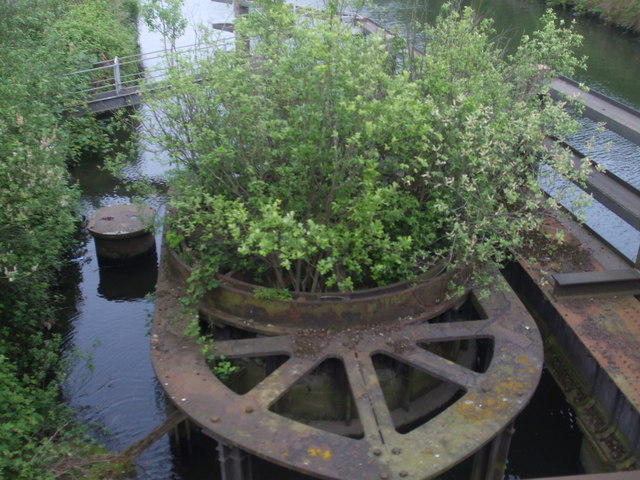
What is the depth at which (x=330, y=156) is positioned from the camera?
742cm

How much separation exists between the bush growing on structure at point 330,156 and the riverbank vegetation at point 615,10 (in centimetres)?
2493

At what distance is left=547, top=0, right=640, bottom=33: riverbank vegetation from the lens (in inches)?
1156

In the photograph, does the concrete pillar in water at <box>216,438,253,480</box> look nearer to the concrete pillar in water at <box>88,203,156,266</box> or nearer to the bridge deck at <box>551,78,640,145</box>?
the bridge deck at <box>551,78,640,145</box>

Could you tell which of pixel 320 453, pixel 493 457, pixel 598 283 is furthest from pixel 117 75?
pixel 493 457

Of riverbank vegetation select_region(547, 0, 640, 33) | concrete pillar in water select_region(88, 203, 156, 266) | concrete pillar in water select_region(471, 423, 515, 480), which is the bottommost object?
concrete pillar in water select_region(88, 203, 156, 266)

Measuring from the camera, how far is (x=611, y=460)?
7.77 m

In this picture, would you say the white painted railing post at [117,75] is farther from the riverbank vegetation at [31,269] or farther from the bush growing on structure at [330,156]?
the bush growing on structure at [330,156]

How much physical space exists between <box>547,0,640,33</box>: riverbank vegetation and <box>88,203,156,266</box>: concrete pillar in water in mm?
25959

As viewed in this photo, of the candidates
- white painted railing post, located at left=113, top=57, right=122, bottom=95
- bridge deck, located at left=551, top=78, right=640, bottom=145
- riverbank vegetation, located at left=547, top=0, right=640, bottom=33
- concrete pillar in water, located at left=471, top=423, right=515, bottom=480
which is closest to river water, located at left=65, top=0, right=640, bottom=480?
bridge deck, located at left=551, top=78, right=640, bottom=145

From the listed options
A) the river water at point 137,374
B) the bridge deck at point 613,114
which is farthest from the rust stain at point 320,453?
the bridge deck at point 613,114

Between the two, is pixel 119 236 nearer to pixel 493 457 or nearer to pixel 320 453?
pixel 320 453

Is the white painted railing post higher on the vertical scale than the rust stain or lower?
lower

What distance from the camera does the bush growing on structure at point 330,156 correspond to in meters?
7.00

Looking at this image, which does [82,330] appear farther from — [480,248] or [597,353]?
[597,353]
